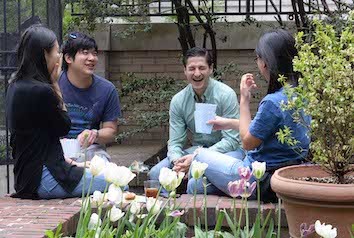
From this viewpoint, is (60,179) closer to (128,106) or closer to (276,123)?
(276,123)

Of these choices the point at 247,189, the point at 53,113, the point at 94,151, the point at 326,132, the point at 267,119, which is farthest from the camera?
the point at 94,151

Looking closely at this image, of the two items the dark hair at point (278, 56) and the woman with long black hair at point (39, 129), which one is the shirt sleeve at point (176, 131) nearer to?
Result: the woman with long black hair at point (39, 129)

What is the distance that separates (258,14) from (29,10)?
12.2 feet

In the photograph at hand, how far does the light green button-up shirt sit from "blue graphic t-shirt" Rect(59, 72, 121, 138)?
0.49 metres

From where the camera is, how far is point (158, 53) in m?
9.81

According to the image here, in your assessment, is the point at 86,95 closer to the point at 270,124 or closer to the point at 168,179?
the point at 270,124

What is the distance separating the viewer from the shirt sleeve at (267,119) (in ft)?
14.3

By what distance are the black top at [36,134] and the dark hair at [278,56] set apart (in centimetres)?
131

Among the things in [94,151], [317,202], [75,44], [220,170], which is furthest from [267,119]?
[75,44]

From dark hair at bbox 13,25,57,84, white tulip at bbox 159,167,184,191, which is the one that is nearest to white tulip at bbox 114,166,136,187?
white tulip at bbox 159,167,184,191

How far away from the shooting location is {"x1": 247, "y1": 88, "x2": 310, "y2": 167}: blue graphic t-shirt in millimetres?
4371

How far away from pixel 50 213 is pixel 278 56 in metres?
1.57

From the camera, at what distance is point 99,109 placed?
5734 mm

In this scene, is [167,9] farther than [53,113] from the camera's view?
Yes
